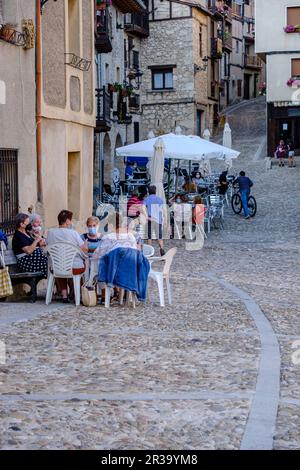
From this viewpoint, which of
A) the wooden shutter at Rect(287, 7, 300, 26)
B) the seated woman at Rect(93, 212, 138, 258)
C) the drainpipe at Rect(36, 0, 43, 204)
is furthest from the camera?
the wooden shutter at Rect(287, 7, 300, 26)

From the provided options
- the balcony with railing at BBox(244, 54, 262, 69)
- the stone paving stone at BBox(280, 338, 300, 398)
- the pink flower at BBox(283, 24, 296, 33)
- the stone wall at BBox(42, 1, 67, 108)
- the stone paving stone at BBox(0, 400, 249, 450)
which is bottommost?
the stone paving stone at BBox(280, 338, 300, 398)

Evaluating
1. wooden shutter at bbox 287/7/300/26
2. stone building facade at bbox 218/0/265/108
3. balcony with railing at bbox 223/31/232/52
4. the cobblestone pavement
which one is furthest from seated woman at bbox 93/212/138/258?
balcony with railing at bbox 223/31/232/52

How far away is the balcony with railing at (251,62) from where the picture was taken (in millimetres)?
67500

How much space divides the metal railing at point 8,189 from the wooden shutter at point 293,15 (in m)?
31.8

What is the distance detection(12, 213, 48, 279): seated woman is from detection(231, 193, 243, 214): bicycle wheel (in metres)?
15.7

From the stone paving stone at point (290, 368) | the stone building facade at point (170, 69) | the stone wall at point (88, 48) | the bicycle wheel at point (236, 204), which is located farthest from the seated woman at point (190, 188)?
the stone building facade at point (170, 69)

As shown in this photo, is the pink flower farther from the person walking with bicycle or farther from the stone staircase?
the person walking with bicycle

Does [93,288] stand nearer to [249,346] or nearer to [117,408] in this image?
[249,346]

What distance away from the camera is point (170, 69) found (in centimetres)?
4916

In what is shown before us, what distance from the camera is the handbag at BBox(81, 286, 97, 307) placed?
1094 centimetres

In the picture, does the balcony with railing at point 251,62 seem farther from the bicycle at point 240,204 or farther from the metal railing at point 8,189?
the metal railing at point 8,189

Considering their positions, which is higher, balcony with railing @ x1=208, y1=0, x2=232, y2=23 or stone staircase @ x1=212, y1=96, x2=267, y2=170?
balcony with railing @ x1=208, y1=0, x2=232, y2=23

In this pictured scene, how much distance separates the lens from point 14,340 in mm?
8523

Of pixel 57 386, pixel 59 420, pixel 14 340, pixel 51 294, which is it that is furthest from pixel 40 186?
pixel 59 420
